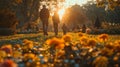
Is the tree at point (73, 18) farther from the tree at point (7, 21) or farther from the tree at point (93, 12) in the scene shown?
the tree at point (7, 21)

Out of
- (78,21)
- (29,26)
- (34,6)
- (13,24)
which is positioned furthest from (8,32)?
(78,21)

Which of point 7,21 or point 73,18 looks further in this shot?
point 73,18

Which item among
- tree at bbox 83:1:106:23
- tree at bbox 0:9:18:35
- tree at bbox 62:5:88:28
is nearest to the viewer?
tree at bbox 0:9:18:35

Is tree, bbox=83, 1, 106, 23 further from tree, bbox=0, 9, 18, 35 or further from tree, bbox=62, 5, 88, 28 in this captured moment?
tree, bbox=0, 9, 18, 35

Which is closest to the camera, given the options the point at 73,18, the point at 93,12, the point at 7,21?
the point at 7,21

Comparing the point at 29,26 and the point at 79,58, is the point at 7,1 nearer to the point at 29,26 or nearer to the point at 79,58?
the point at 29,26

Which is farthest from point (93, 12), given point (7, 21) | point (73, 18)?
point (7, 21)

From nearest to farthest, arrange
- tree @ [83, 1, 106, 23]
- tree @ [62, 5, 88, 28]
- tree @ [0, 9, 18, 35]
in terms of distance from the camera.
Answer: tree @ [0, 9, 18, 35] → tree @ [62, 5, 88, 28] → tree @ [83, 1, 106, 23]

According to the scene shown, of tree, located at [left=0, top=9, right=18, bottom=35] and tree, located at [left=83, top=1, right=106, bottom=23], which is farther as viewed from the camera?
tree, located at [left=83, top=1, right=106, bottom=23]

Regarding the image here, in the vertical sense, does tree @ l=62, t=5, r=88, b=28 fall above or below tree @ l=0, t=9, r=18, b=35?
below

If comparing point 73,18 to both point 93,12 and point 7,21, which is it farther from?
point 7,21

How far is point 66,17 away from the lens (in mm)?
121375

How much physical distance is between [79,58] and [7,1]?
48628 millimetres

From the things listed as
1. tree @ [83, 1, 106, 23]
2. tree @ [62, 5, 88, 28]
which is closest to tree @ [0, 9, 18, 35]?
tree @ [62, 5, 88, 28]
